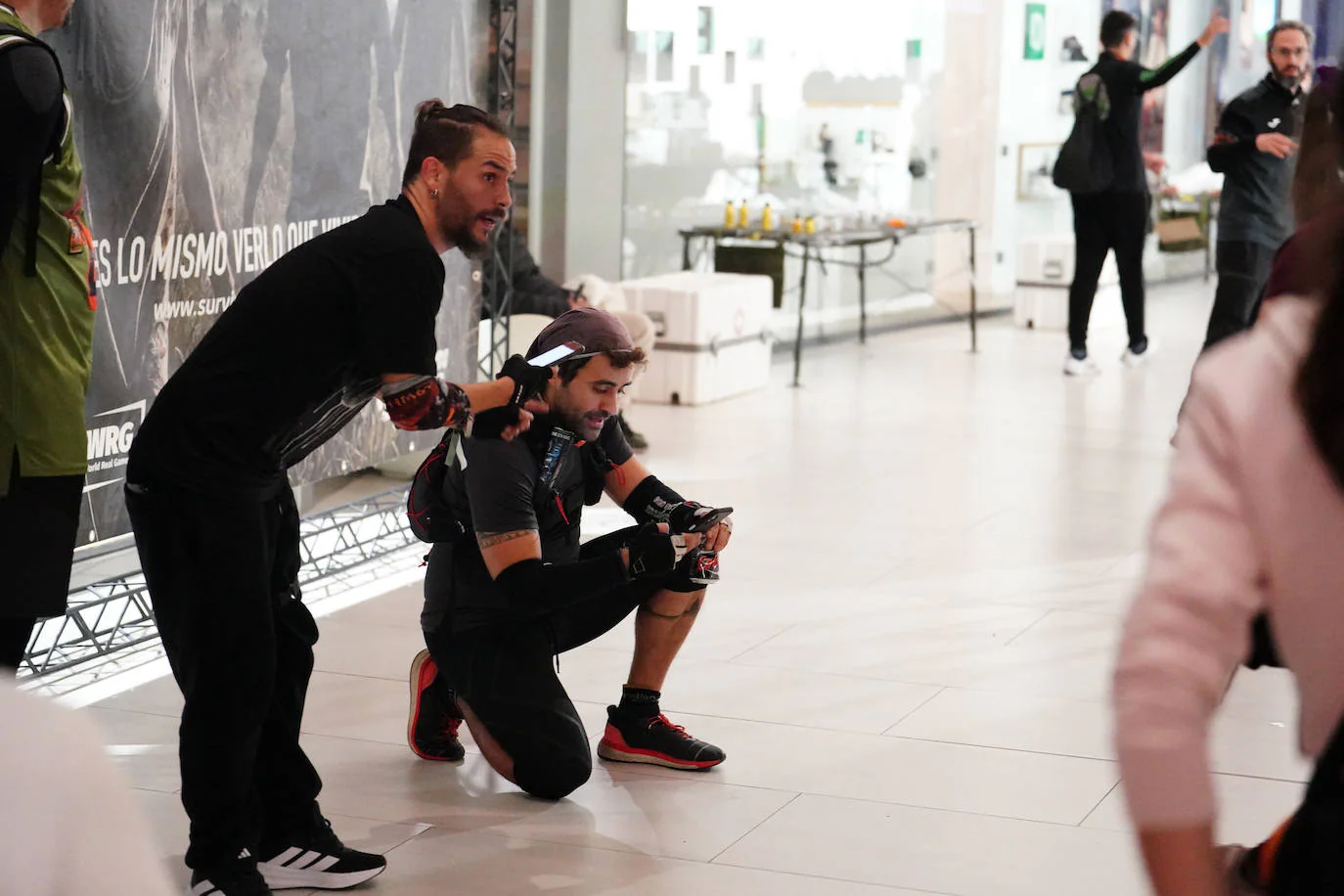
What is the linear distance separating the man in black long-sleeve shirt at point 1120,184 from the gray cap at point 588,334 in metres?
6.59

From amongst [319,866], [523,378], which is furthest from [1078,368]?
[319,866]

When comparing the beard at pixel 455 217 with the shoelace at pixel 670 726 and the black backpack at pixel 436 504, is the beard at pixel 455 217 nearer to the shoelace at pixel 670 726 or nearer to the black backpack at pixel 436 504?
the black backpack at pixel 436 504

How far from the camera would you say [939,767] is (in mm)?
3902

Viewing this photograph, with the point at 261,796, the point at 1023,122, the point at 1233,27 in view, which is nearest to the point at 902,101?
the point at 1023,122

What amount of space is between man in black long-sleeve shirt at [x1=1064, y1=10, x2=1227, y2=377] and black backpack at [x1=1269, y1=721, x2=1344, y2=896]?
9.01m

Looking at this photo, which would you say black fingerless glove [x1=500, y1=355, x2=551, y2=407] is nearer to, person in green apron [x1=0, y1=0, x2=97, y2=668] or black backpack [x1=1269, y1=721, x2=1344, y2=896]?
person in green apron [x1=0, y1=0, x2=97, y2=668]

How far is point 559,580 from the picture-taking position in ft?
11.8

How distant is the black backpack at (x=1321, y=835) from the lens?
3.51 feet

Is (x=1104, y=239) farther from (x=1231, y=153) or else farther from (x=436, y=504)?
(x=436, y=504)

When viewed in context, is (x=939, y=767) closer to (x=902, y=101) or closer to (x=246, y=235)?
(x=246, y=235)

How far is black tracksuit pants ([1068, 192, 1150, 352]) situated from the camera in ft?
32.5

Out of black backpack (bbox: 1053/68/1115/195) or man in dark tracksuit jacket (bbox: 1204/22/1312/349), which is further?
black backpack (bbox: 1053/68/1115/195)

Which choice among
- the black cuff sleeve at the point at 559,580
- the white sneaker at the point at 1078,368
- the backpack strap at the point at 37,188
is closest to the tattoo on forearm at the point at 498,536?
the black cuff sleeve at the point at 559,580

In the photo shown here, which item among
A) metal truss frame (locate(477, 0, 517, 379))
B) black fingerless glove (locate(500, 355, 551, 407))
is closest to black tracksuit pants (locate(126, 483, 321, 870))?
black fingerless glove (locate(500, 355, 551, 407))
